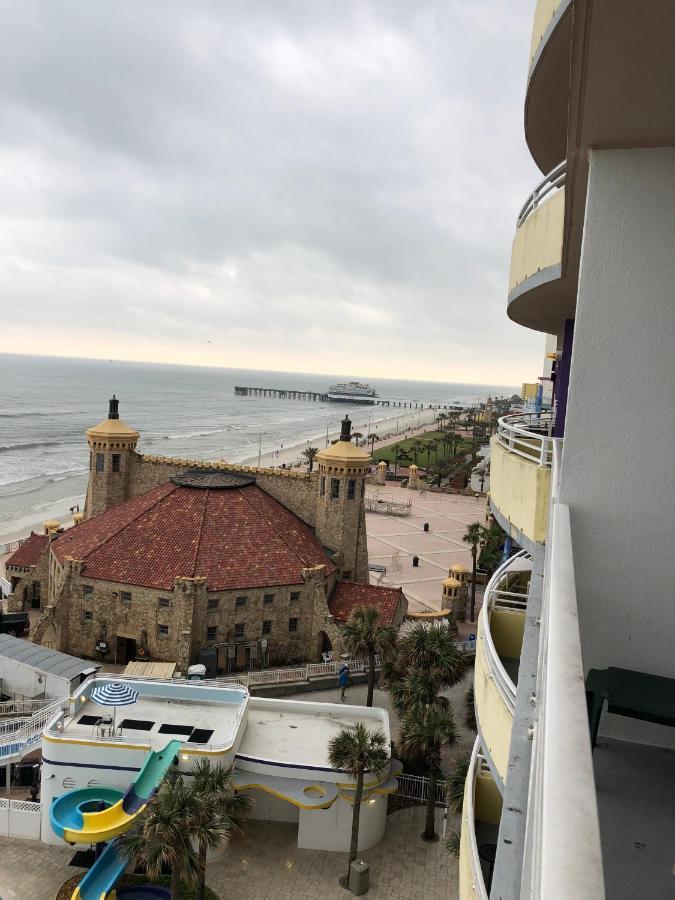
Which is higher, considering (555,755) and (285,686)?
(555,755)

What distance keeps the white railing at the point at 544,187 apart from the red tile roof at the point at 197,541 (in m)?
24.7

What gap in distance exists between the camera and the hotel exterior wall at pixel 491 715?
22.2 feet

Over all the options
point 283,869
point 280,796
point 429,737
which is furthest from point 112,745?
point 429,737

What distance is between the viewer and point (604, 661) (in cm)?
603

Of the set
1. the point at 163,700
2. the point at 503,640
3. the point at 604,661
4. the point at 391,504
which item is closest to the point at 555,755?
the point at 604,661

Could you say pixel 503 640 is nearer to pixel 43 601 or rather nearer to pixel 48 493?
pixel 43 601

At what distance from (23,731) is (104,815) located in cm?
536

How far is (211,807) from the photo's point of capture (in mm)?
16672

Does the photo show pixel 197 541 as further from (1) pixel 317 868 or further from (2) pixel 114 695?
(1) pixel 317 868

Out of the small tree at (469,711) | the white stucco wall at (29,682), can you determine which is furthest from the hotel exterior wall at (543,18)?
the white stucco wall at (29,682)

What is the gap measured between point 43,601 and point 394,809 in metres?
23.0

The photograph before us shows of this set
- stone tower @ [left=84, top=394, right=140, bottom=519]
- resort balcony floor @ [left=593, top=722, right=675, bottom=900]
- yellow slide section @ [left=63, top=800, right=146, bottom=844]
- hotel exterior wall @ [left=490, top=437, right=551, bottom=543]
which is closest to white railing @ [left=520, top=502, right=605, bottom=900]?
resort balcony floor @ [left=593, top=722, right=675, bottom=900]

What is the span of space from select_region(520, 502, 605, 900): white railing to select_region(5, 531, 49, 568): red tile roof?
41.4 m

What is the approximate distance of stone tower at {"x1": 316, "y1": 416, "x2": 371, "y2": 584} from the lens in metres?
35.4
